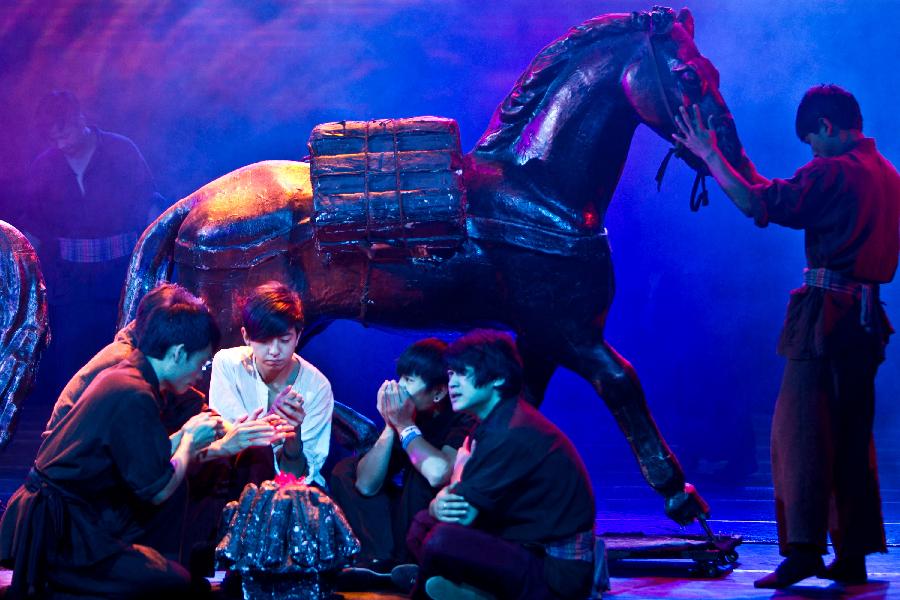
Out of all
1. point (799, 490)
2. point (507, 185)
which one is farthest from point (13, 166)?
point (799, 490)

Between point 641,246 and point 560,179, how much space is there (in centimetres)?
223

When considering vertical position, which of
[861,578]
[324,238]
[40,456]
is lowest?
[861,578]

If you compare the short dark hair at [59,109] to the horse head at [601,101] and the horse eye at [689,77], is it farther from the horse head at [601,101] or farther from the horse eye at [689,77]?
the horse eye at [689,77]

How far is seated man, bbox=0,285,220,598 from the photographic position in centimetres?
301

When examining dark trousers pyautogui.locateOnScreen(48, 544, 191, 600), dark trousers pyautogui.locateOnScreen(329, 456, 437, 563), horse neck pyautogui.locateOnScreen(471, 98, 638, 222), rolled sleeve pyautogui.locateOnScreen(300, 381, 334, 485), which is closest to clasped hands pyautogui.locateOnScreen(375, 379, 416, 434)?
dark trousers pyautogui.locateOnScreen(329, 456, 437, 563)

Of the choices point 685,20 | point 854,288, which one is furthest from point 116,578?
point 685,20

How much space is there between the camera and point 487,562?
2961 millimetres

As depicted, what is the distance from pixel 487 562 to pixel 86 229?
4.32 metres

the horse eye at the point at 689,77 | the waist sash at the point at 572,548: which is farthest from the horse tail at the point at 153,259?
the waist sash at the point at 572,548

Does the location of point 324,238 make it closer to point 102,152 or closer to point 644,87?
point 644,87

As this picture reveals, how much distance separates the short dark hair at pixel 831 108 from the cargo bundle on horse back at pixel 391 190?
1.39m

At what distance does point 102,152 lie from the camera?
6293 millimetres

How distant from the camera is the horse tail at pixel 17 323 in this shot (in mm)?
4410

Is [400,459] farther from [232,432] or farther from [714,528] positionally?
[714,528]
